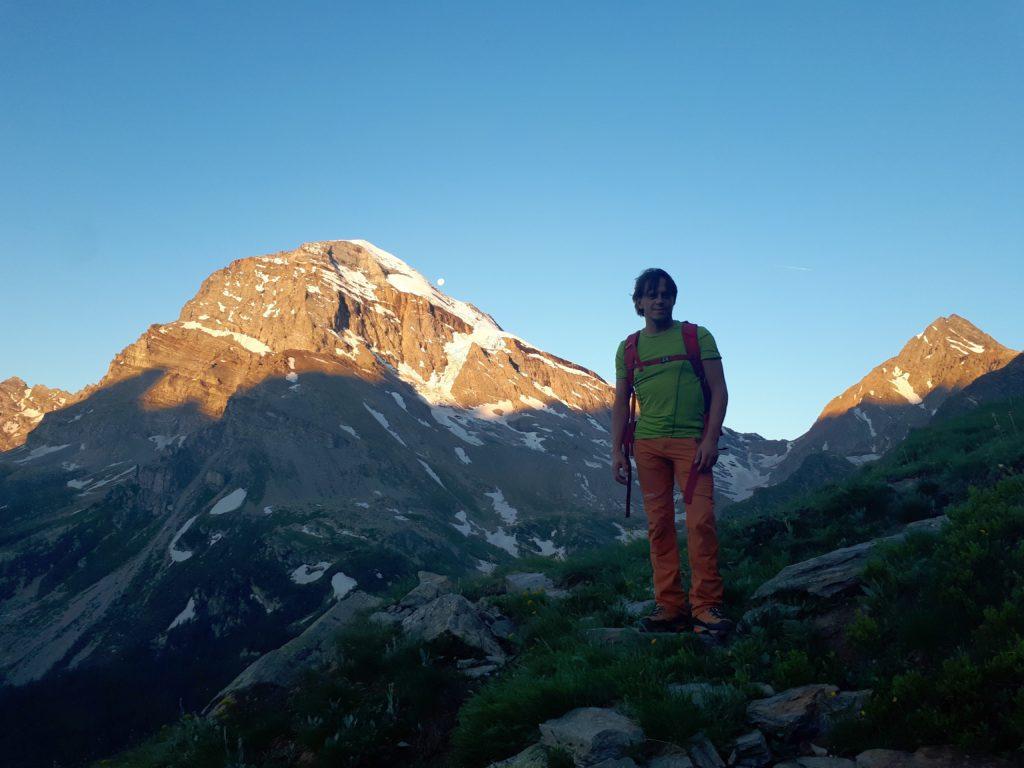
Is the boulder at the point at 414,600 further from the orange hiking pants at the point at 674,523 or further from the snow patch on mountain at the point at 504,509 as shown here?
the snow patch on mountain at the point at 504,509

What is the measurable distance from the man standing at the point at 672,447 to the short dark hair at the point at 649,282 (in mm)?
12

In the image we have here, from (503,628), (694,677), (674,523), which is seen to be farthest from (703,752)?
(503,628)

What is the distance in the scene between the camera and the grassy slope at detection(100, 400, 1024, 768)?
4.49m

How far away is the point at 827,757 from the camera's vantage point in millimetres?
4426


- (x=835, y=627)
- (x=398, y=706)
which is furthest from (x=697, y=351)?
(x=398, y=706)

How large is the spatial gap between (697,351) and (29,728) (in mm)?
131285

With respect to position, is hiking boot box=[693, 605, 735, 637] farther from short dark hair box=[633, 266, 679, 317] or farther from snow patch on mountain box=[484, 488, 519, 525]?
snow patch on mountain box=[484, 488, 519, 525]

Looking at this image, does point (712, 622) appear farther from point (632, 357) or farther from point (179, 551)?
point (179, 551)

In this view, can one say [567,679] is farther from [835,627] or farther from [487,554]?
[487,554]

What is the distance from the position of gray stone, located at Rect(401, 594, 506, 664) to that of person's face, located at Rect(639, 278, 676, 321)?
170 inches

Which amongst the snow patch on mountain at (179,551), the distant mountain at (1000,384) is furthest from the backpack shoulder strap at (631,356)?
the snow patch on mountain at (179,551)

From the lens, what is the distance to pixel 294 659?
855 centimetres

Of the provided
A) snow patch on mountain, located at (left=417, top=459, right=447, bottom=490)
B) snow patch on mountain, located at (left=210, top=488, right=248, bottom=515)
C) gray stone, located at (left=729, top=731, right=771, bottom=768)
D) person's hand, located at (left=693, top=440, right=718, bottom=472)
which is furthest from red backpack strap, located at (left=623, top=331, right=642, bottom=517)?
snow patch on mountain, located at (left=417, top=459, right=447, bottom=490)

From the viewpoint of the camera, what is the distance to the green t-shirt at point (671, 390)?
7348mm
